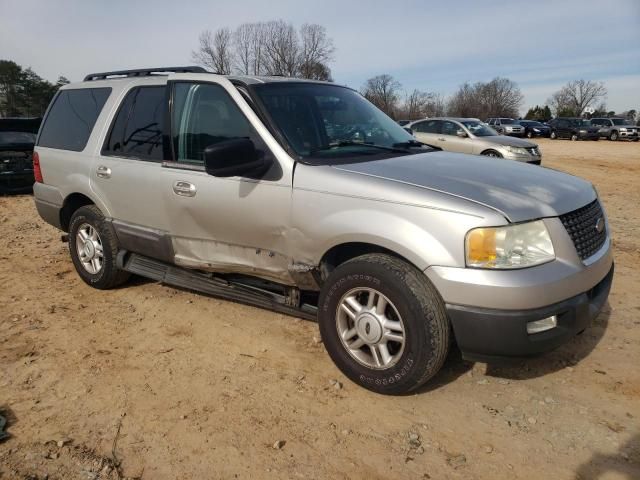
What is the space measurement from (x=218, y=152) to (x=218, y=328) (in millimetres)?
1572

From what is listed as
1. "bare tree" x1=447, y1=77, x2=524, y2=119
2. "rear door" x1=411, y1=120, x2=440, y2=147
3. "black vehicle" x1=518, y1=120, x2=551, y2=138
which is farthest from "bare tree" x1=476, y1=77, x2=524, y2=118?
"rear door" x1=411, y1=120, x2=440, y2=147

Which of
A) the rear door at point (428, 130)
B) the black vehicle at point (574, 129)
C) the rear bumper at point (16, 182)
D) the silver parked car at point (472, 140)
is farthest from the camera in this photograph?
the black vehicle at point (574, 129)

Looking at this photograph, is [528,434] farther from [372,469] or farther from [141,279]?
[141,279]

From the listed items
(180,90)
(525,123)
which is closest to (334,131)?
(180,90)

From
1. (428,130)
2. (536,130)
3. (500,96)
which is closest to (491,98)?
(500,96)

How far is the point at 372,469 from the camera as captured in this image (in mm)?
2416

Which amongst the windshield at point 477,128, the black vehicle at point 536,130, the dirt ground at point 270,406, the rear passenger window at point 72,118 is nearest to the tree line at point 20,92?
the black vehicle at point 536,130

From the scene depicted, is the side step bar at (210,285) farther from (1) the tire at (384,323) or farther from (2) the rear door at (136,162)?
(1) the tire at (384,323)

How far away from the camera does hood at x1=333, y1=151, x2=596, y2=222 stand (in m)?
2.69

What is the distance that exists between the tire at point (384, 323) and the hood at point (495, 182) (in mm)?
517

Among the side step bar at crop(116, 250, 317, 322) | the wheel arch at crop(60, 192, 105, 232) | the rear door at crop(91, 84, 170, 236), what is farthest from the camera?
the wheel arch at crop(60, 192, 105, 232)

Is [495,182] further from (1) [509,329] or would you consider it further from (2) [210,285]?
(2) [210,285]

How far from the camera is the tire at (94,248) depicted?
4516 mm

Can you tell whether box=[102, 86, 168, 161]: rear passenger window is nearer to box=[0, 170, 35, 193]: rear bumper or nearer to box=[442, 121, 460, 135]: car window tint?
box=[0, 170, 35, 193]: rear bumper
